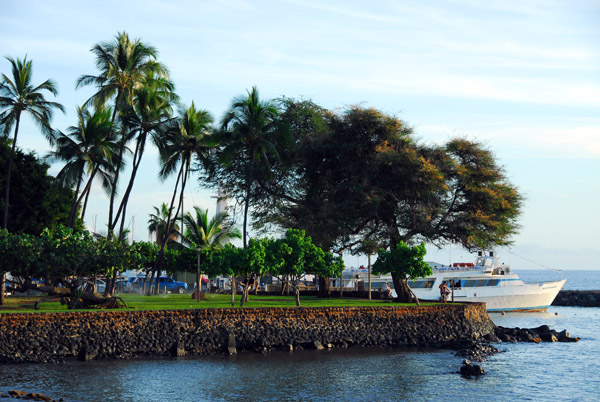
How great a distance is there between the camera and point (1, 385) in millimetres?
25688

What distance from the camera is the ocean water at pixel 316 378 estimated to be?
26438mm

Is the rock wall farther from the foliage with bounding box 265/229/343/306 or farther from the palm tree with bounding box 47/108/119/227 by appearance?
the palm tree with bounding box 47/108/119/227

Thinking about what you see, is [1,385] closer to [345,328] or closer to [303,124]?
[345,328]

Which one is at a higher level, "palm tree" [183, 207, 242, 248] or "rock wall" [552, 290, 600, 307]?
"palm tree" [183, 207, 242, 248]

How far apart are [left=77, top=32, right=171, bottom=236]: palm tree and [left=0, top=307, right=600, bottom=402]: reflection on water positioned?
18301 mm

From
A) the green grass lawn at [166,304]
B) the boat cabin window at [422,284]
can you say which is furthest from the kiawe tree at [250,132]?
the boat cabin window at [422,284]

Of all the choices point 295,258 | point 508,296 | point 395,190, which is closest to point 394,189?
point 395,190

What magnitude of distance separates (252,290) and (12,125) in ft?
83.6

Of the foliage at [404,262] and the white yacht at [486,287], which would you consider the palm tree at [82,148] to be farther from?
the white yacht at [486,287]

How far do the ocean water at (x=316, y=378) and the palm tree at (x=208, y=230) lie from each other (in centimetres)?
2528

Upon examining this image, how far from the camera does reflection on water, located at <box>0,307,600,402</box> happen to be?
1041 inches

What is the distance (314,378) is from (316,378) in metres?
0.09

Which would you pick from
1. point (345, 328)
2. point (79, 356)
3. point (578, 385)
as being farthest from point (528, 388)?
point (79, 356)

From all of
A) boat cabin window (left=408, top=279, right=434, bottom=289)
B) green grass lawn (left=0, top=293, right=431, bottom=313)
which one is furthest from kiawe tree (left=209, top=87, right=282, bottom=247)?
boat cabin window (left=408, top=279, right=434, bottom=289)
